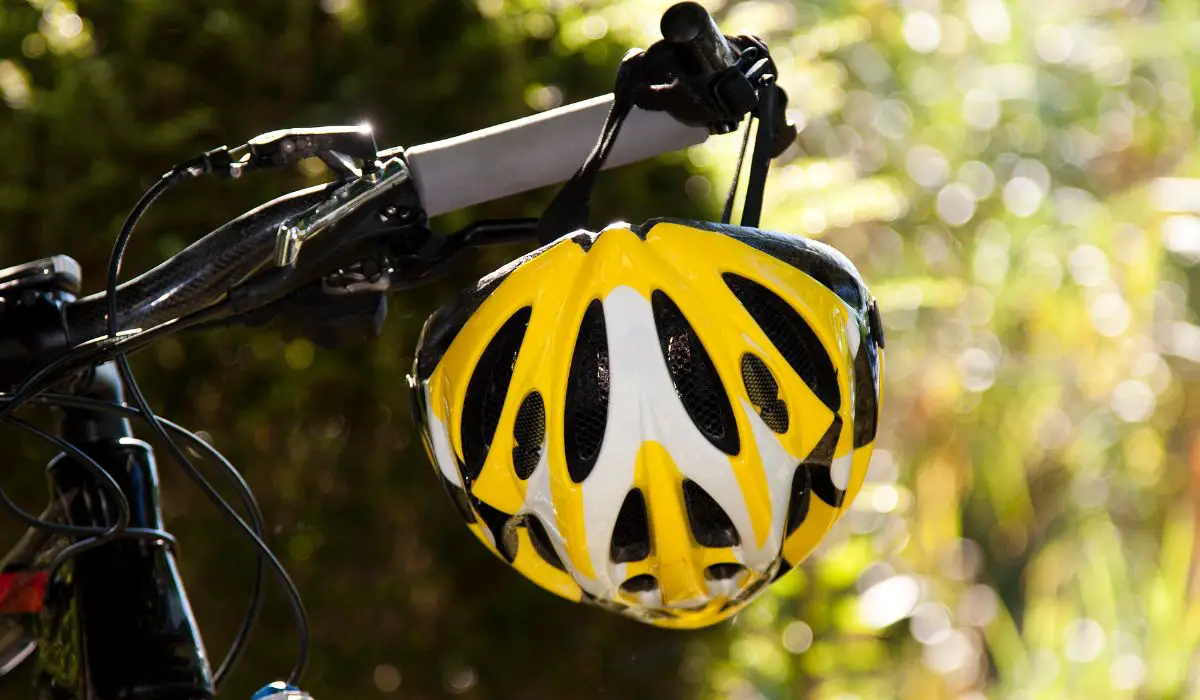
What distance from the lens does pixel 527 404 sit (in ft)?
3.47

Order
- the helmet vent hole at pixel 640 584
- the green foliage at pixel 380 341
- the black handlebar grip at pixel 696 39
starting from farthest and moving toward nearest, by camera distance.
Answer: the green foliage at pixel 380 341 → the helmet vent hole at pixel 640 584 → the black handlebar grip at pixel 696 39

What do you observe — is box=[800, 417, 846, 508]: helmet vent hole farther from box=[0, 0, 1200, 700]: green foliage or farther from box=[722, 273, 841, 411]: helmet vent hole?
box=[0, 0, 1200, 700]: green foliage

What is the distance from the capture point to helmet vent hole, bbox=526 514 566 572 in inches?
43.5

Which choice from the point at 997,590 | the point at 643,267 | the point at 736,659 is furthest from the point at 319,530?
the point at 997,590

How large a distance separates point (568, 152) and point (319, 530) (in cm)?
169

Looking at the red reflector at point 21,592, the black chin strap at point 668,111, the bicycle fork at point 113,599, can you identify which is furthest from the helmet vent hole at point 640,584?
the red reflector at point 21,592

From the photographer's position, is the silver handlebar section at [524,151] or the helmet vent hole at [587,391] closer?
the helmet vent hole at [587,391]

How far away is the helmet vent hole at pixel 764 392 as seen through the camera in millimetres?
1039

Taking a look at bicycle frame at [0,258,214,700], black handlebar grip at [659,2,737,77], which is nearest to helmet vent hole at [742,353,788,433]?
black handlebar grip at [659,2,737,77]

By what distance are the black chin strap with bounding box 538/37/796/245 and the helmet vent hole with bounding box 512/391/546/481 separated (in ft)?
0.51

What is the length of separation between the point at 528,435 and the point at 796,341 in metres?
0.24

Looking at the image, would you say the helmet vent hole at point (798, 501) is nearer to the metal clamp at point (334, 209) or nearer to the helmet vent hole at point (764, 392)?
the helmet vent hole at point (764, 392)

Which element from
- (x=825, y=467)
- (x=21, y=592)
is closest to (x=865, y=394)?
(x=825, y=467)

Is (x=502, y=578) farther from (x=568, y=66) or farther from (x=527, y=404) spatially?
(x=527, y=404)
